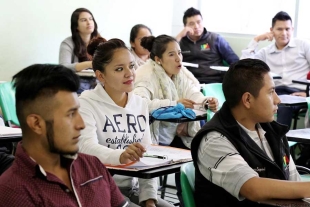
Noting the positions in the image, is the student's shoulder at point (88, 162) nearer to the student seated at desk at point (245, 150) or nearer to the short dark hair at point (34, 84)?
the short dark hair at point (34, 84)

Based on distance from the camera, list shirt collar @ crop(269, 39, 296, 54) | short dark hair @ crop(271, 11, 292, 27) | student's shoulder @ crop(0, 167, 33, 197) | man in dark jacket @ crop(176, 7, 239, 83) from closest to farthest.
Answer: student's shoulder @ crop(0, 167, 33, 197), short dark hair @ crop(271, 11, 292, 27), shirt collar @ crop(269, 39, 296, 54), man in dark jacket @ crop(176, 7, 239, 83)

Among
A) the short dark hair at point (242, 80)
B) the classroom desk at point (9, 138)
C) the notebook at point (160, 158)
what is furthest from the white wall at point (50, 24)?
the short dark hair at point (242, 80)

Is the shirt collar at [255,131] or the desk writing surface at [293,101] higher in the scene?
the shirt collar at [255,131]

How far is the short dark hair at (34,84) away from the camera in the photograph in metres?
1.59

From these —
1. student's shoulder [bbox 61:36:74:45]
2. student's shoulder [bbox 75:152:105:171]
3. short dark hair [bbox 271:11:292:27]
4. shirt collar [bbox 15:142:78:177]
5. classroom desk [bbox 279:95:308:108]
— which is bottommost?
classroom desk [bbox 279:95:308:108]

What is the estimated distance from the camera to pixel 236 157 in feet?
6.76

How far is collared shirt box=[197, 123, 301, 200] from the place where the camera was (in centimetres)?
200

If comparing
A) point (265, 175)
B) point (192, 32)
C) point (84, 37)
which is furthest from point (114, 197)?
point (192, 32)

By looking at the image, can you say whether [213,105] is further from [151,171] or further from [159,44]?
[151,171]

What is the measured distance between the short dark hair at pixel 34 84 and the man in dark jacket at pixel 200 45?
16.5ft

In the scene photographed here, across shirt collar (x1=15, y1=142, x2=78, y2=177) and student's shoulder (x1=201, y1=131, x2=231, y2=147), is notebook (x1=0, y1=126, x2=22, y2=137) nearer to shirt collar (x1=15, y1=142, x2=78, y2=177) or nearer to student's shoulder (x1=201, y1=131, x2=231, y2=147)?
student's shoulder (x1=201, y1=131, x2=231, y2=147)

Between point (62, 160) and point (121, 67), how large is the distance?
1238mm

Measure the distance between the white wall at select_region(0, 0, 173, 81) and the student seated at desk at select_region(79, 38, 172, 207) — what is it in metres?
2.53

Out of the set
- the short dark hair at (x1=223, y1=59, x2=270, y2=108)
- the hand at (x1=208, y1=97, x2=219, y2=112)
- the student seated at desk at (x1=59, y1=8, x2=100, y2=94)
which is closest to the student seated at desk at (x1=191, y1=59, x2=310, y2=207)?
the short dark hair at (x1=223, y1=59, x2=270, y2=108)
